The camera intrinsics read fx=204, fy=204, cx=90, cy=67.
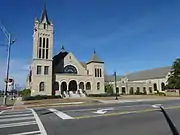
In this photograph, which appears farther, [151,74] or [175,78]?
[151,74]

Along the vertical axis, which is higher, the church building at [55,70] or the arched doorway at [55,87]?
the church building at [55,70]

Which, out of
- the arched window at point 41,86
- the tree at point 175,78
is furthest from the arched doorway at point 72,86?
the tree at point 175,78

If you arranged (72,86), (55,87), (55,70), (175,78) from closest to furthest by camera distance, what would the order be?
(55,87), (55,70), (72,86), (175,78)

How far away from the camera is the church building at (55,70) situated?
44.8 metres

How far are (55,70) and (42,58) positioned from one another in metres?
5.13

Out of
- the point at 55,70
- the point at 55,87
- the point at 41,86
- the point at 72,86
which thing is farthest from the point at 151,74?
the point at 41,86

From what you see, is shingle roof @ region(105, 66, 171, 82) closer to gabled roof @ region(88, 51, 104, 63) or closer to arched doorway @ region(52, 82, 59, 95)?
gabled roof @ region(88, 51, 104, 63)

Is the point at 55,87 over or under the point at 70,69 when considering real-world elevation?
under

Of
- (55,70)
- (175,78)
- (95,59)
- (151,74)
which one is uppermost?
(95,59)

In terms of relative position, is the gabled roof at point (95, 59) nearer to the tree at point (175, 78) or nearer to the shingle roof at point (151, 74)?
the tree at point (175, 78)

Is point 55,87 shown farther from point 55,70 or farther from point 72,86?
point 72,86

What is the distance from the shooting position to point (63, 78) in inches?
1902

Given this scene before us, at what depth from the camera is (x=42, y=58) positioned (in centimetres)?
4594

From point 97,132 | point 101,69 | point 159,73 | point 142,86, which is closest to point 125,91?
point 142,86
